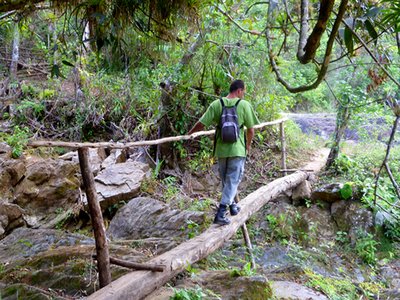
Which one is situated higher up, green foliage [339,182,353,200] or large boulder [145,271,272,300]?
large boulder [145,271,272,300]

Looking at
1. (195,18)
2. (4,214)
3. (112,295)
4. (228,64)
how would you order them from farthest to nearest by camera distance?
(228,64)
(4,214)
(195,18)
(112,295)

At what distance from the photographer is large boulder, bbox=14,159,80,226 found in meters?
6.18

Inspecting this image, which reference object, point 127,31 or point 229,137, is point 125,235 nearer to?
point 229,137

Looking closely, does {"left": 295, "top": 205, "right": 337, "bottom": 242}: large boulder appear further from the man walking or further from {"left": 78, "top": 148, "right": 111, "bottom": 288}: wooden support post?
{"left": 78, "top": 148, "right": 111, "bottom": 288}: wooden support post

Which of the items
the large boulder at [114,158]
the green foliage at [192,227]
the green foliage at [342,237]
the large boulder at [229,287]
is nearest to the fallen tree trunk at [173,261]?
the large boulder at [229,287]

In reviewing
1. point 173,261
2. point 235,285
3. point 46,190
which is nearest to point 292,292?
point 235,285

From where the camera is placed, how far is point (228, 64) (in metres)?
7.33

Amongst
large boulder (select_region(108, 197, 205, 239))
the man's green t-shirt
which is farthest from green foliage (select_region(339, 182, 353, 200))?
the man's green t-shirt

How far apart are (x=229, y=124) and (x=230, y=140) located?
0.16 m

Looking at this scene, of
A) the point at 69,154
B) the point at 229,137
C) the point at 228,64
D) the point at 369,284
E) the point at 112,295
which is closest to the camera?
the point at 112,295

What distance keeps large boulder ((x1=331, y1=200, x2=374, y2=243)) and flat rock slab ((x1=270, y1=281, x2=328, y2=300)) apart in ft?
9.20

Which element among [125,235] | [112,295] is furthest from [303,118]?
[112,295]

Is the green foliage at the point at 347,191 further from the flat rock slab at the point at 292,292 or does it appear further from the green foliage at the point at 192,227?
the flat rock slab at the point at 292,292

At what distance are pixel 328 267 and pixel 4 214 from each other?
4.81m
